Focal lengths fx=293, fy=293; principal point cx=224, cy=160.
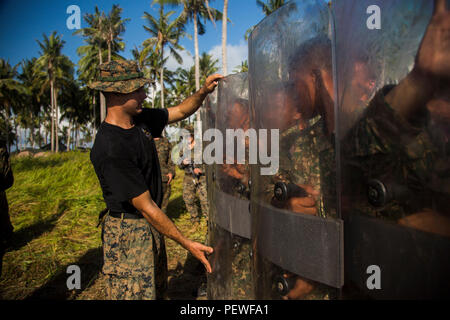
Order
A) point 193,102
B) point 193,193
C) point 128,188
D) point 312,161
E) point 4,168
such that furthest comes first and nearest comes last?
1. point 193,193
2. point 4,168
3. point 193,102
4. point 128,188
5. point 312,161

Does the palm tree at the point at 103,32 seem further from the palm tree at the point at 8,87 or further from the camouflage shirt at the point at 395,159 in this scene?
the camouflage shirt at the point at 395,159

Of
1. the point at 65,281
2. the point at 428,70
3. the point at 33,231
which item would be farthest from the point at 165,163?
the point at 428,70

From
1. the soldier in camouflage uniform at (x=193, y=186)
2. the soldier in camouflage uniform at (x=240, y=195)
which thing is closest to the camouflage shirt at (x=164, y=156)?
the soldier in camouflage uniform at (x=193, y=186)

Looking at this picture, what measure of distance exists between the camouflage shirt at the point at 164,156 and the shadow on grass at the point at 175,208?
135 cm

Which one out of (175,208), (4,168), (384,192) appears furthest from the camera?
(175,208)

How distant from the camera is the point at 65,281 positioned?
150 inches

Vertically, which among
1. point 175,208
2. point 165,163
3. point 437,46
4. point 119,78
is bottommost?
point 175,208

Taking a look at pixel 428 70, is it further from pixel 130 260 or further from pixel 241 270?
pixel 130 260

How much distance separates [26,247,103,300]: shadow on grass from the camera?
3.38 metres

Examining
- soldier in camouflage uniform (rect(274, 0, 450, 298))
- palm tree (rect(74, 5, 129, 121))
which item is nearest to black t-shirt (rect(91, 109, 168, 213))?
soldier in camouflage uniform (rect(274, 0, 450, 298))

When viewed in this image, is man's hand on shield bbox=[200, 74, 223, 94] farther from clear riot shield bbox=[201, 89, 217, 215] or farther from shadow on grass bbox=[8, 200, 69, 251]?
shadow on grass bbox=[8, 200, 69, 251]

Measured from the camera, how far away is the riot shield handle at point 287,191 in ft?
Result: 3.44

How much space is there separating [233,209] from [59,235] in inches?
199
